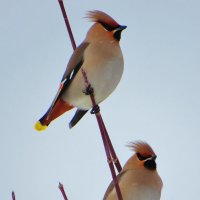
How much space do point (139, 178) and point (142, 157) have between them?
0.15 meters

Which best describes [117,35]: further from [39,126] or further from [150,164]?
[150,164]

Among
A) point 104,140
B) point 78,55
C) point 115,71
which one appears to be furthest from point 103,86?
point 104,140

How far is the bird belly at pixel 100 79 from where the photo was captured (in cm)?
323

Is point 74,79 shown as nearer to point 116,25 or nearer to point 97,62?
point 97,62

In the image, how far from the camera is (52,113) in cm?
347

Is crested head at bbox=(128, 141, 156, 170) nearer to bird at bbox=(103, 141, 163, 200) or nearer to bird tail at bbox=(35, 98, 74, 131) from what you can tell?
bird at bbox=(103, 141, 163, 200)

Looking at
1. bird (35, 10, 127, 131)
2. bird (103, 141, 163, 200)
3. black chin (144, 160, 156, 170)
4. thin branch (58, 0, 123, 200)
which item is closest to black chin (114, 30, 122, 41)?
bird (35, 10, 127, 131)

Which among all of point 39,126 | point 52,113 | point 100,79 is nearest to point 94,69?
point 100,79

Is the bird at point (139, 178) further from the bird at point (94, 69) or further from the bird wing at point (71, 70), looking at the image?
the bird wing at point (71, 70)

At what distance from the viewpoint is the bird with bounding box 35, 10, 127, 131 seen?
3262mm

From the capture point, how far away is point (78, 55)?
138 inches

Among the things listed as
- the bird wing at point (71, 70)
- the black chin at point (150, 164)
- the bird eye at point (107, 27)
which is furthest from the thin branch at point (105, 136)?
the black chin at point (150, 164)

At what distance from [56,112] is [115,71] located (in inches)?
19.6

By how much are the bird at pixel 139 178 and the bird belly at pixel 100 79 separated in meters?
0.36
